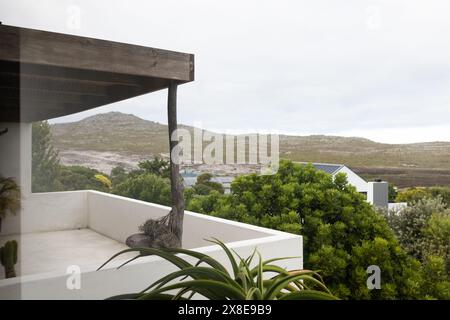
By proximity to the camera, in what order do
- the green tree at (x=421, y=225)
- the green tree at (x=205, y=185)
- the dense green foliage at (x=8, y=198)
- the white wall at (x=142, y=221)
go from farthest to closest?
the green tree at (x=205, y=185), the green tree at (x=421, y=225), the dense green foliage at (x=8, y=198), the white wall at (x=142, y=221)

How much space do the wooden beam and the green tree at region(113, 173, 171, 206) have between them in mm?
8161

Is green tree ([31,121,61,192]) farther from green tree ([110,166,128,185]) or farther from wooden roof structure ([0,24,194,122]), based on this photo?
wooden roof structure ([0,24,194,122])

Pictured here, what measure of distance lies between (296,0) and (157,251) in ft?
25.5

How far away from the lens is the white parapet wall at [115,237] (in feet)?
5.75

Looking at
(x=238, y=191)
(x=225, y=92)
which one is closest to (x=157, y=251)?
(x=238, y=191)

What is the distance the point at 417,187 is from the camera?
10.0m

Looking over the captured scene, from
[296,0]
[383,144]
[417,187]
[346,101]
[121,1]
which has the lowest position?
[417,187]

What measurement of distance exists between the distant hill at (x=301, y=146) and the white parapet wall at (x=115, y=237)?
10.8 feet

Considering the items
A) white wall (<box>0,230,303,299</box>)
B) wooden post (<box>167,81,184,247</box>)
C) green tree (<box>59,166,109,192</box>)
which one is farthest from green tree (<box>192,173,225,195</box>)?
white wall (<box>0,230,303,299</box>)

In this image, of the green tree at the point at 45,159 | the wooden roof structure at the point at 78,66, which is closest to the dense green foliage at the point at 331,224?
the wooden roof structure at the point at 78,66

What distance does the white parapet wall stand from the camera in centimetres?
175

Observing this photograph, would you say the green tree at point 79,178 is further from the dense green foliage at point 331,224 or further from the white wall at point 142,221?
the dense green foliage at point 331,224

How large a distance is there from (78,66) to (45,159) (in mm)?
14268
